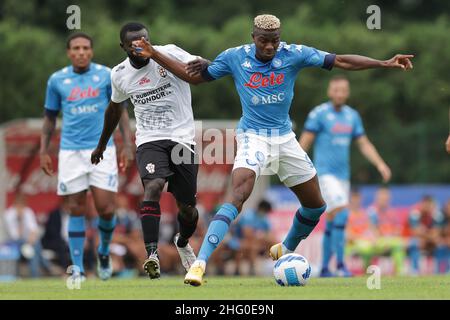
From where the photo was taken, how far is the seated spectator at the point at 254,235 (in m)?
23.4

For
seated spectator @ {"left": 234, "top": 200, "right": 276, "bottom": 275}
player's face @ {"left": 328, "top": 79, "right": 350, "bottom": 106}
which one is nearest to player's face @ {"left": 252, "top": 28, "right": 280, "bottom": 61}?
player's face @ {"left": 328, "top": 79, "right": 350, "bottom": 106}

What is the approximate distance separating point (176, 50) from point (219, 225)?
7.69 feet

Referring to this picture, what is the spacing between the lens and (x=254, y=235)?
23.5 metres

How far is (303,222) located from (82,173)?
3.18 metres

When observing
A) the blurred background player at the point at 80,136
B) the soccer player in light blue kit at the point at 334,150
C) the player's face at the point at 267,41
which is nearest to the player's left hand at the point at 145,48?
the player's face at the point at 267,41

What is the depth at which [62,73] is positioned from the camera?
14.0 m

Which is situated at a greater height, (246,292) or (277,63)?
(277,63)

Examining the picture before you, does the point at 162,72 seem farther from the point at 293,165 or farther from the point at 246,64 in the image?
the point at 293,165

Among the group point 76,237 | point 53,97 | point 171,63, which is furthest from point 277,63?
point 76,237

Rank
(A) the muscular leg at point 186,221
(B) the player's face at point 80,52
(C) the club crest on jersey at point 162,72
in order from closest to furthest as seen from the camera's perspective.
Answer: (C) the club crest on jersey at point 162,72, (A) the muscular leg at point 186,221, (B) the player's face at point 80,52

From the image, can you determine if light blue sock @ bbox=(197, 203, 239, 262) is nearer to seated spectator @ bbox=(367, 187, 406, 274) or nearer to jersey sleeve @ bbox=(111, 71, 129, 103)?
jersey sleeve @ bbox=(111, 71, 129, 103)

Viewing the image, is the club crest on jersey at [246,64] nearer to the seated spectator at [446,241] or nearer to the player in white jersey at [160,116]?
the player in white jersey at [160,116]

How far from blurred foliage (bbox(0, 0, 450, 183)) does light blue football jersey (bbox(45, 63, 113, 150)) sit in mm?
14998

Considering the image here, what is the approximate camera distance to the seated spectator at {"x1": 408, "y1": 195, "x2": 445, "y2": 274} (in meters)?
23.3
